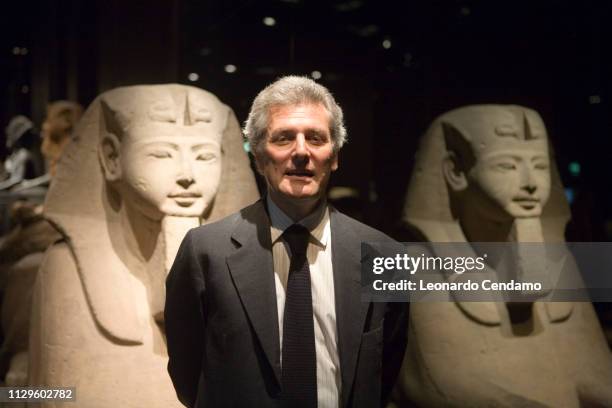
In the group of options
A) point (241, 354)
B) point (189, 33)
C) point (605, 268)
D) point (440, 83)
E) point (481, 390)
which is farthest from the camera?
point (440, 83)

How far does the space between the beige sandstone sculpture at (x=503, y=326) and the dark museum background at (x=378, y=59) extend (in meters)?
0.29

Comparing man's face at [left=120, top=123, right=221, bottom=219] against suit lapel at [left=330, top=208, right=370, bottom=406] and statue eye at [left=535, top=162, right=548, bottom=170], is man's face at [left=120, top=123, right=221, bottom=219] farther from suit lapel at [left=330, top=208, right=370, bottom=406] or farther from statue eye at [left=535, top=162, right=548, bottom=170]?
statue eye at [left=535, top=162, right=548, bottom=170]

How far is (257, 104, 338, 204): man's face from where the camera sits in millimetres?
1866

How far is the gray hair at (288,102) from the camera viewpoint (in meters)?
1.87

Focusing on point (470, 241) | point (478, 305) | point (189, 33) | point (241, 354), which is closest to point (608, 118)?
point (470, 241)

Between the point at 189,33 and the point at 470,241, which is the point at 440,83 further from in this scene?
the point at 189,33

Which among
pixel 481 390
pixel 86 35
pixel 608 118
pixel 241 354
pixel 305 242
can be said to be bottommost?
pixel 481 390

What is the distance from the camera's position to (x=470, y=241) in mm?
3512

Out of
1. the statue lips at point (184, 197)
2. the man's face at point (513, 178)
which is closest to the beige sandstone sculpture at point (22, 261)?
the statue lips at point (184, 197)

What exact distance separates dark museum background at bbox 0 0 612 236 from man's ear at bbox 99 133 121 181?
505 millimetres

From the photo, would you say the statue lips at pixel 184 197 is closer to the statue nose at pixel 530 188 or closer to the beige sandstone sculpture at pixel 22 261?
the beige sandstone sculpture at pixel 22 261

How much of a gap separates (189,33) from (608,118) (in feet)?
6.69

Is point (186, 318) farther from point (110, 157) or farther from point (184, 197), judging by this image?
point (110, 157)

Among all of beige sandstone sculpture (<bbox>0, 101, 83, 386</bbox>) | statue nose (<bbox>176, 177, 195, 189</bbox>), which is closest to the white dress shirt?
statue nose (<bbox>176, 177, 195, 189</bbox>)
